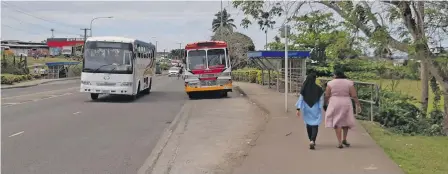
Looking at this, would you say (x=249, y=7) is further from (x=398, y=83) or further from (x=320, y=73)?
(x=320, y=73)

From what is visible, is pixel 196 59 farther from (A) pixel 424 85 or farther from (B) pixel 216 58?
(A) pixel 424 85

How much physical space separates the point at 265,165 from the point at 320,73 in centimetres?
2467

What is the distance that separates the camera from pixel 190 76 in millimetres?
25656

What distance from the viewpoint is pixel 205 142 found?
11695mm

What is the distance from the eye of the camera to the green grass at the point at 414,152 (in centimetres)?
809

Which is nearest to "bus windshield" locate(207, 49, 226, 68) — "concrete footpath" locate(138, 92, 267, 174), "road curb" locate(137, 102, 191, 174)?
"concrete footpath" locate(138, 92, 267, 174)

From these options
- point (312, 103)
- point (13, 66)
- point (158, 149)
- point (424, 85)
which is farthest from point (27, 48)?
point (312, 103)

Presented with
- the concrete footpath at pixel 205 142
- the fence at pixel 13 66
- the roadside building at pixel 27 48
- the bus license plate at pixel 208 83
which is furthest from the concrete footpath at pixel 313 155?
the roadside building at pixel 27 48

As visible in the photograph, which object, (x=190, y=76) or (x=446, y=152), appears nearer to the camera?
(x=446, y=152)

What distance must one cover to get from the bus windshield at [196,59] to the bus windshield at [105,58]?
3448 mm

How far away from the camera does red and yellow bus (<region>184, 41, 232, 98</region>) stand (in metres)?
25.6

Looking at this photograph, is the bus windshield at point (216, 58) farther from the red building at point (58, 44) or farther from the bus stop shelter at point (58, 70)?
the red building at point (58, 44)

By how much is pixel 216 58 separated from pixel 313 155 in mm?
16942

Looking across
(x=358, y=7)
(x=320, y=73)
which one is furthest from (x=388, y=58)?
(x=320, y=73)
